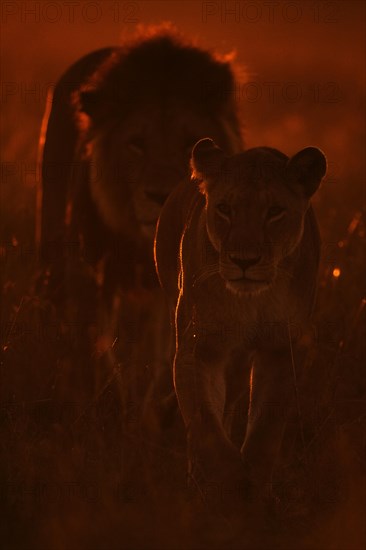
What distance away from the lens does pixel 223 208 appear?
4660mm

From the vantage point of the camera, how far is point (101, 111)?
671cm

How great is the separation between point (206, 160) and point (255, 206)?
387 millimetres

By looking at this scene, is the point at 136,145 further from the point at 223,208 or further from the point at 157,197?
the point at 223,208

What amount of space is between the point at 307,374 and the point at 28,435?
129 centimetres

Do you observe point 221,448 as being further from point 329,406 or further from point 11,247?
point 11,247

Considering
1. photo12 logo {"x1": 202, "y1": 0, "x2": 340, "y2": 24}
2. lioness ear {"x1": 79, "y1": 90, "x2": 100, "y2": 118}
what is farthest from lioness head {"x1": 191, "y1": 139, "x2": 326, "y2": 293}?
photo12 logo {"x1": 202, "y1": 0, "x2": 340, "y2": 24}

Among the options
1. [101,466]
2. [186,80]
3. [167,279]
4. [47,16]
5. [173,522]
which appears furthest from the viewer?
[47,16]

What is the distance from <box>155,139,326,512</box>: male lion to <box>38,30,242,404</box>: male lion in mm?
1406

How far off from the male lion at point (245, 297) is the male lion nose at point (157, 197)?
1.12 m

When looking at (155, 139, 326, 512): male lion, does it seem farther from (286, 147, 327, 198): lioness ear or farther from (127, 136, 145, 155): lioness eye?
(127, 136, 145, 155): lioness eye

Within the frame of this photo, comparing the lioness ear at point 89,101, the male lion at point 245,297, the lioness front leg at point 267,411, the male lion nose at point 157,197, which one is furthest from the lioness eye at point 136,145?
the lioness front leg at point 267,411

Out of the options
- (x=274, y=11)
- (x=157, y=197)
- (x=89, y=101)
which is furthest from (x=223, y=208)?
(x=274, y=11)

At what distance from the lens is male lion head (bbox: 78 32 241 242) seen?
6453 millimetres

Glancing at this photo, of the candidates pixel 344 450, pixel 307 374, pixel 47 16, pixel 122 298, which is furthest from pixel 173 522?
pixel 47 16
